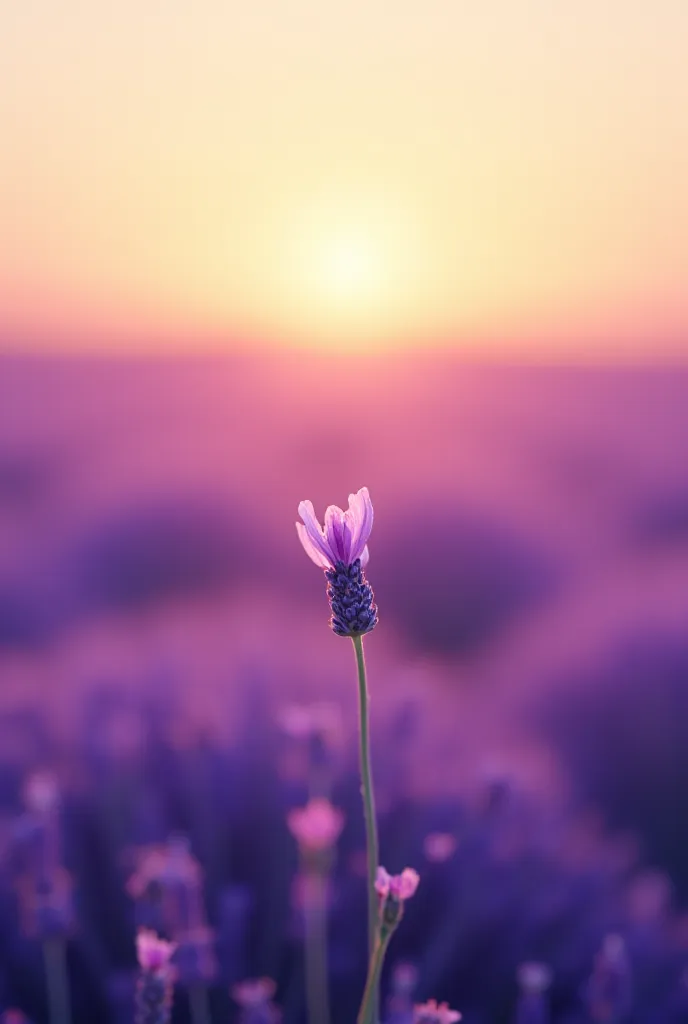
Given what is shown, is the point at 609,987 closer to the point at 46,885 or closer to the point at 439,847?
the point at 439,847

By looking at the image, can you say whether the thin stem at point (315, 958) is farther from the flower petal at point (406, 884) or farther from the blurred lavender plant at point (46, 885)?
the flower petal at point (406, 884)

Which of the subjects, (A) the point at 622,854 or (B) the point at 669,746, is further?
(B) the point at 669,746

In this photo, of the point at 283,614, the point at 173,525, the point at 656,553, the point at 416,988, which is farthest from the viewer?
the point at 173,525

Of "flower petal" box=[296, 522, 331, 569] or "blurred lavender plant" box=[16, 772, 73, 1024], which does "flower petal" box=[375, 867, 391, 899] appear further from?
"blurred lavender plant" box=[16, 772, 73, 1024]

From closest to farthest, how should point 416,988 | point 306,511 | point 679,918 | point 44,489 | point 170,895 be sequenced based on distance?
1. point 306,511
2. point 170,895
3. point 416,988
4. point 679,918
5. point 44,489

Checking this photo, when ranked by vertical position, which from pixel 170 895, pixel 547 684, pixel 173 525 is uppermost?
pixel 173 525

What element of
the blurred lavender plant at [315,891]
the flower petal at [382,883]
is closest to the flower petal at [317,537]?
the flower petal at [382,883]

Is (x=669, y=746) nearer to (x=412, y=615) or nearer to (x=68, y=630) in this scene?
(x=412, y=615)

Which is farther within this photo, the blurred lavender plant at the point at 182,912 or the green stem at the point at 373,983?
the blurred lavender plant at the point at 182,912

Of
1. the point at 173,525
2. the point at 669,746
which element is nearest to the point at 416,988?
the point at 669,746
